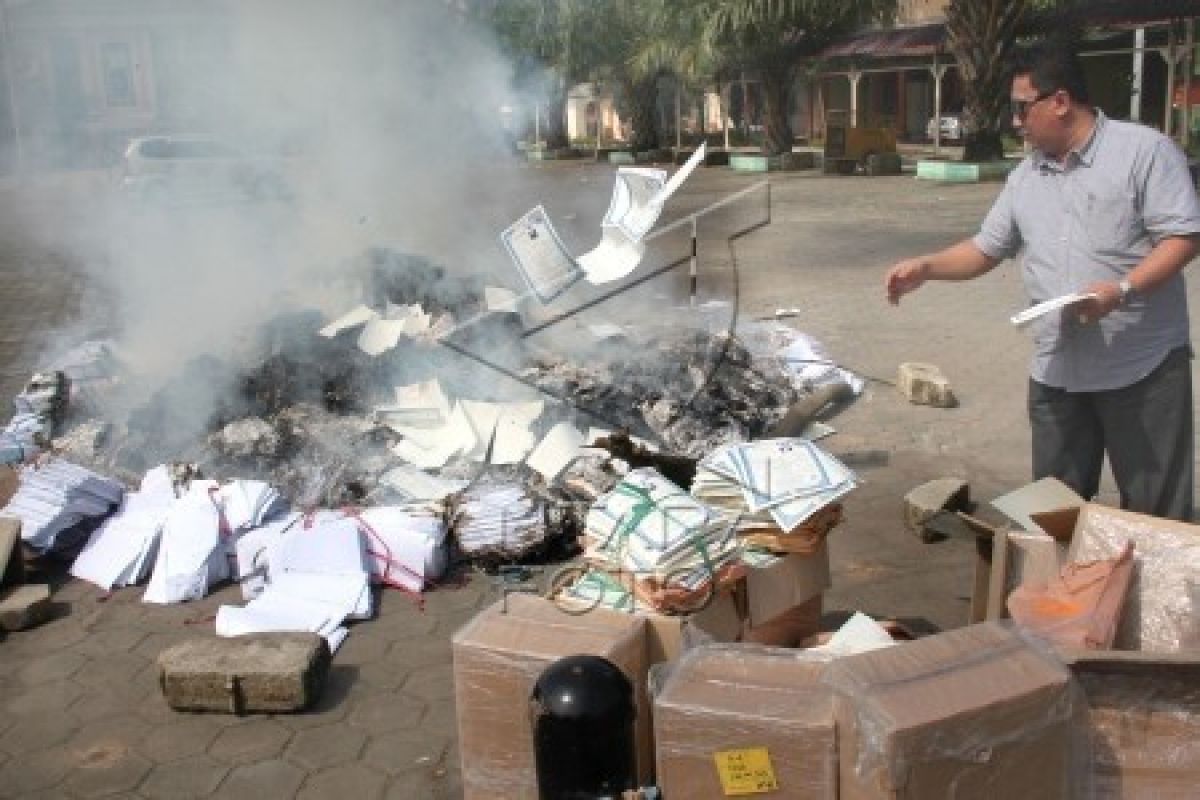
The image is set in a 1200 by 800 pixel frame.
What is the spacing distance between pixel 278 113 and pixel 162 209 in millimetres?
1936

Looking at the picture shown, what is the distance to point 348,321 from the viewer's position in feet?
19.3

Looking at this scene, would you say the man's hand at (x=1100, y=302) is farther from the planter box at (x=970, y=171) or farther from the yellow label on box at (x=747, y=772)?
the planter box at (x=970, y=171)

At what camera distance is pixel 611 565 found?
9.00ft

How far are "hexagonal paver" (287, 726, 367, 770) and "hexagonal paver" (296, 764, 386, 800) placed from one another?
0.05 meters

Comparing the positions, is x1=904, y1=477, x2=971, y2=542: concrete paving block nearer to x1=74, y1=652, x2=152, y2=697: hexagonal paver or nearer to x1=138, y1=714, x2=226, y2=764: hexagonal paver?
x1=138, y1=714, x2=226, y2=764: hexagonal paver

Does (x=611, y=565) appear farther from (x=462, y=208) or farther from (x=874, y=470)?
(x=462, y=208)

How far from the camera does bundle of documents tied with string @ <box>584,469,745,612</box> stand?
2.61m

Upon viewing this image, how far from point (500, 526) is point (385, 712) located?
1.14 m

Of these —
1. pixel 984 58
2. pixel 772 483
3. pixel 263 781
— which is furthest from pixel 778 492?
pixel 984 58

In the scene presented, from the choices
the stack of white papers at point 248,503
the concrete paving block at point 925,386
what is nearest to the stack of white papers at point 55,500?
the stack of white papers at point 248,503

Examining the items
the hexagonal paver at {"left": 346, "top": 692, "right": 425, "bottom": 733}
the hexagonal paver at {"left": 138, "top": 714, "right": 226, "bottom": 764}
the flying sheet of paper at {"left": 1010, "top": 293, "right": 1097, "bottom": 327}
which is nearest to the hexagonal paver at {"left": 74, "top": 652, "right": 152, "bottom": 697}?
the hexagonal paver at {"left": 138, "top": 714, "right": 226, "bottom": 764}

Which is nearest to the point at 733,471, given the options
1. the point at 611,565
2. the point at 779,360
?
the point at 611,565

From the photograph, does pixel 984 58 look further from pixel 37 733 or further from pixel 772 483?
pixel 37 733

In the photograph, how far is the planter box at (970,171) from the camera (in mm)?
18812
